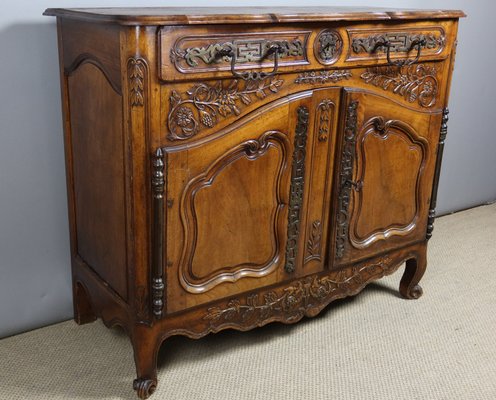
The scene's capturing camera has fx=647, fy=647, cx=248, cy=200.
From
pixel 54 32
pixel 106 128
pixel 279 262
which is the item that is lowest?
pixel 279 262

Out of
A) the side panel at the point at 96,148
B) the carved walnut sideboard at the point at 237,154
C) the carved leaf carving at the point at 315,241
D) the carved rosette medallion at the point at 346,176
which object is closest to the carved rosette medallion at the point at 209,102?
the carved walnut sideboard at the point at 237,154

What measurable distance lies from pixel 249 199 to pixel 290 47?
34 centimetres

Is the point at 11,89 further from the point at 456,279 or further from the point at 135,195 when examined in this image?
the point at 456,279

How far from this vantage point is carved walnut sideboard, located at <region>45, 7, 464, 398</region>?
1.27 m

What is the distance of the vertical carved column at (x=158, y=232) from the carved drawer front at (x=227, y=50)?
17 cm

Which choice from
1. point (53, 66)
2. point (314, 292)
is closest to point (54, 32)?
point (53, 66)

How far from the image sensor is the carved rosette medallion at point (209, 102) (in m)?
1.27

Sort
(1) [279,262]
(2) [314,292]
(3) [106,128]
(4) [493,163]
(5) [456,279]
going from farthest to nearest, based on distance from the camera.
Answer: (4) [493,163], (5) [456,279], (2) [314,292], (1) [279,262], (3) [106,128]

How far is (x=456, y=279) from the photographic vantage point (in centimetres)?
210

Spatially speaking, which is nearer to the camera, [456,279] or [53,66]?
[53,66]

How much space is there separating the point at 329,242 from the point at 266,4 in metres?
0.72

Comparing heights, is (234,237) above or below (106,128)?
below

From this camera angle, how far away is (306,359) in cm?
163

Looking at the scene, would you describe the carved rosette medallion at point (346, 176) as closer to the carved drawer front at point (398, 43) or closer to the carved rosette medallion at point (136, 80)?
the carved drawer front at point (398, 43)
